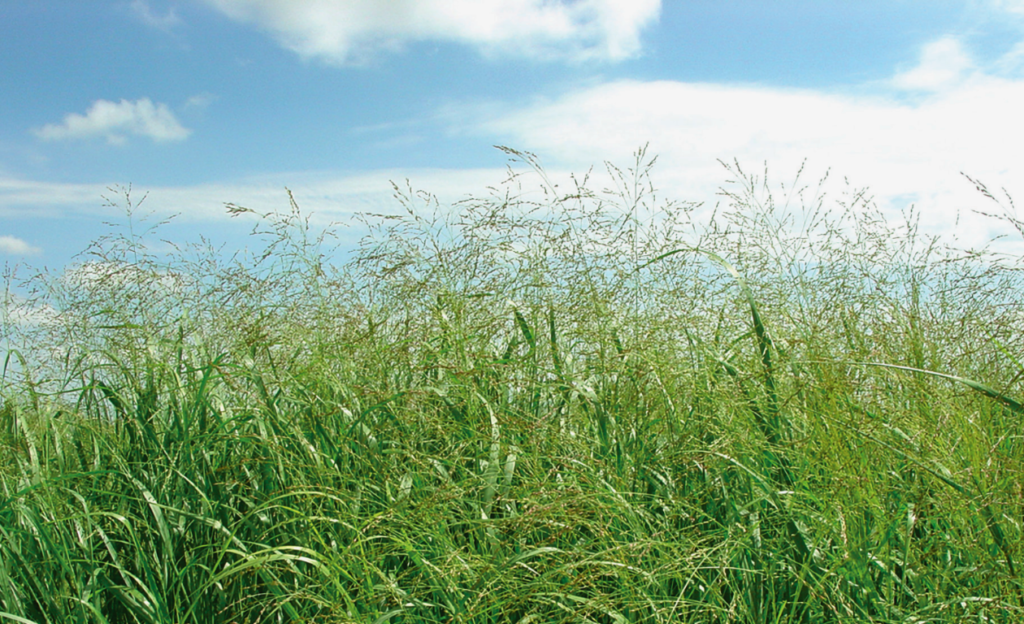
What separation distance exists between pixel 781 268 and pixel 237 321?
244 centimetres

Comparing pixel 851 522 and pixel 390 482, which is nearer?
pixel 851 522

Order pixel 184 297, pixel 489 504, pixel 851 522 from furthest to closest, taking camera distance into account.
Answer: pixel 184 297
pixel 489 504
pixel 851 522

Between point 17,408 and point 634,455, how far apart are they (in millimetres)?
2054

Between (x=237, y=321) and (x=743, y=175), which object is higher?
(x=743, y=175)

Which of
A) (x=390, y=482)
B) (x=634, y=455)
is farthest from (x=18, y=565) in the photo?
(x=634, y=455)

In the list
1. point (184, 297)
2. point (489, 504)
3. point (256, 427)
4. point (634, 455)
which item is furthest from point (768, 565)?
point (184, 297)

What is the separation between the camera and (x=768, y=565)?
6.11ft

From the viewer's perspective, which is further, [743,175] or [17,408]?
[743,175]

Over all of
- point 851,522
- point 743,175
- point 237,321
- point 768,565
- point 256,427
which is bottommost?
point 768,565

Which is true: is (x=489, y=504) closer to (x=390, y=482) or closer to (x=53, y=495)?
(x=390, y=482)

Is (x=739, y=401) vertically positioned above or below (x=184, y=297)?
below


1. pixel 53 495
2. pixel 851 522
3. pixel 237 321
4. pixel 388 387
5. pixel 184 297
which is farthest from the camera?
pixel 184 297

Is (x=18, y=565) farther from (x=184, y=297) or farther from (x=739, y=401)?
(x=739, y=401)

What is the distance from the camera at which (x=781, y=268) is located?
3371 millimetres
